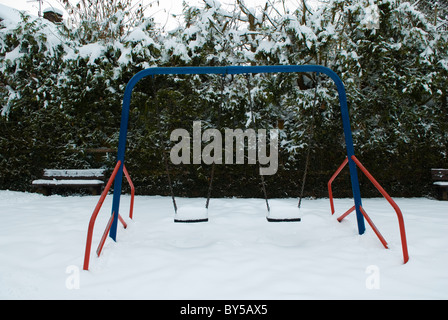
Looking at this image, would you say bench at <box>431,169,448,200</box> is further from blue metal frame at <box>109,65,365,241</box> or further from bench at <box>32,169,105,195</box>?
bench at <box>32,169,105,195</box>

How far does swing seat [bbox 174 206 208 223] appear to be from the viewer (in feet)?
8.54

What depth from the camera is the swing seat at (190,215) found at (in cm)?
260

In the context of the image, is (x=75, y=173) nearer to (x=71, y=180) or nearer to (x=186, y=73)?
(x=71, y=180)

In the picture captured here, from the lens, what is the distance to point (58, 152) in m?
5.17

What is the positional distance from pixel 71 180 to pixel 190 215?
331 centimetres

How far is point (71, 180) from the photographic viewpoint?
4.99m

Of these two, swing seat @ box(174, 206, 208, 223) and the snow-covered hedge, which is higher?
the snow-covered hedge

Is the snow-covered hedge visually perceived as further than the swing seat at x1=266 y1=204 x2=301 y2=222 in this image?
Yes

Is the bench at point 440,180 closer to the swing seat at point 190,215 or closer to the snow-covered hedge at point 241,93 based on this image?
the snow-covered hedge at point 241,93

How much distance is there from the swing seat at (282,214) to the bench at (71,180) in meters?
3.39

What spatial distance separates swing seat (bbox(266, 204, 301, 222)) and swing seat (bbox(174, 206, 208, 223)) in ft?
1.99

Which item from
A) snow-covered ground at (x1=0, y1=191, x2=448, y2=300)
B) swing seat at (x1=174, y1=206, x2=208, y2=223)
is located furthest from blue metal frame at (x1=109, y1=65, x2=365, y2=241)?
swing seat at (x1=174, y1=206, x2=208, y2=223)

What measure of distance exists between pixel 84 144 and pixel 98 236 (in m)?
2.80

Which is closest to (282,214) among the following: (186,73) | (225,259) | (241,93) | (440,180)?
(225,259)
